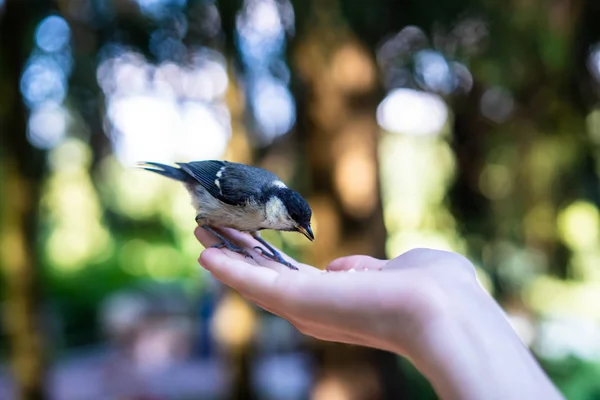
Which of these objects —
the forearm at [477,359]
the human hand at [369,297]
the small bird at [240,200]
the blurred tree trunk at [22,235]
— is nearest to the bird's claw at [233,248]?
the small bird at [240,200]

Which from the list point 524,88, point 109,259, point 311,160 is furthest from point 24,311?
point 109,259

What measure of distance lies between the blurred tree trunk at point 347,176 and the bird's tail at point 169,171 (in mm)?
720

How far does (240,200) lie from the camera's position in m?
1.52

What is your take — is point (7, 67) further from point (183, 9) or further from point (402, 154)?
point (402, 154)

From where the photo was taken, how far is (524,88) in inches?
114

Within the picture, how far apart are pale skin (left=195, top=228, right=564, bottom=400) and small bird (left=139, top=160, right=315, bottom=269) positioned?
0.35m

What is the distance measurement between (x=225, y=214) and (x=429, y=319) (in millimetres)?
804

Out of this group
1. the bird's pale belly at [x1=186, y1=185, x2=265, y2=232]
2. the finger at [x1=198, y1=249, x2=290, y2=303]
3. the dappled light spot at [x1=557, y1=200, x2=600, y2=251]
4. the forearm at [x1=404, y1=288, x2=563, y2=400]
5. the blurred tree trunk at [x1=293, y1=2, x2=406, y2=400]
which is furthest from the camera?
the dappled light spot at [x1=557, y1=200, x2=600, y2=251]

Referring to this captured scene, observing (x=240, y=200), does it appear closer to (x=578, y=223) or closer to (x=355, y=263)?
(x=355, y=263)

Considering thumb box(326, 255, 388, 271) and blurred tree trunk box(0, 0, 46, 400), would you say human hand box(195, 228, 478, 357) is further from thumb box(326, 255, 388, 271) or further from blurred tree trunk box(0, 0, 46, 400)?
blurred tree trunk box(0, 0, 46, 400)

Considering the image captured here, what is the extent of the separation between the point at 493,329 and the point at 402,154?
3189 mm

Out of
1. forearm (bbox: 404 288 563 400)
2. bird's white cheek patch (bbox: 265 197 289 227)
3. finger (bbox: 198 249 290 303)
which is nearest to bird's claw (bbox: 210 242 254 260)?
bird's white cheek patch (bbox: 265 197 289 227)

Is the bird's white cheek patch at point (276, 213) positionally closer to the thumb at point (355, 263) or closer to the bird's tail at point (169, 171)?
the thumb at point (355, 263)

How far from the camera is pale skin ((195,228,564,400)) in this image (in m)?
0.82
